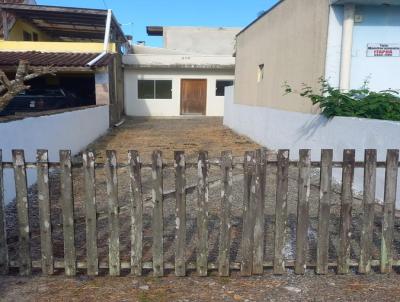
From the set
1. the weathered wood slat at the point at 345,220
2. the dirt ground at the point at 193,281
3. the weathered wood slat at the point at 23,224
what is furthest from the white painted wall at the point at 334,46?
the weathered wood slat at the point at 23,224

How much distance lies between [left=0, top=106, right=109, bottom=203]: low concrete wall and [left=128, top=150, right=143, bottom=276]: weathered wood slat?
2.54 m

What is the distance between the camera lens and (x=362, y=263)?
3.28 m

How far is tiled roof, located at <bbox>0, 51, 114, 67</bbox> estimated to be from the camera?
1408cm

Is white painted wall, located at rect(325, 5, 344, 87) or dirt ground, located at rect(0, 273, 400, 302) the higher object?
white painted wall, located at rect(325, 5, 344, 87)

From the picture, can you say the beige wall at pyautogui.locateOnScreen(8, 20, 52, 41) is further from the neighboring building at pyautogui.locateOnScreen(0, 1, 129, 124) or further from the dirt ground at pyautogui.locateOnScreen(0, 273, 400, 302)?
the dirt ground at pyautogui.locateOnScreen(0, 273, 400, 302)

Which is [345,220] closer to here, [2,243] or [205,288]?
[205,288]

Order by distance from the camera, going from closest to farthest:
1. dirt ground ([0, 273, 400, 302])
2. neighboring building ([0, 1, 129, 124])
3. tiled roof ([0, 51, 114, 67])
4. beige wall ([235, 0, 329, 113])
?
dirt ground ([0, 273, 400, 302])
beige wall ([235, 0, 329, 113])
tiled roof ([0, 51, 114, 67])
neighboring building ([0, 1, 129, 124])

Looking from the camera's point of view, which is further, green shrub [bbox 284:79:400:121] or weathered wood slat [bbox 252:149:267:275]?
green shrub [bbox 284:79:400:121]

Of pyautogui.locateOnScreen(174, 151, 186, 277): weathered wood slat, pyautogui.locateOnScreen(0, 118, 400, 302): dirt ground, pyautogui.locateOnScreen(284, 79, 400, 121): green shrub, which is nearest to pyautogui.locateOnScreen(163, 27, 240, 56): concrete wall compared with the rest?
pyautogui.locateOnScreen(284, 79, 400, 121): green shrub

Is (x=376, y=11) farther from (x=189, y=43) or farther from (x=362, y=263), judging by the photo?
(x=189, y=43)

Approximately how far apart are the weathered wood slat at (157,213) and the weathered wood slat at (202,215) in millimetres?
310

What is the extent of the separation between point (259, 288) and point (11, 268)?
6.93 ft

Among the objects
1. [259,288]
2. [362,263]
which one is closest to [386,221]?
[362,263]

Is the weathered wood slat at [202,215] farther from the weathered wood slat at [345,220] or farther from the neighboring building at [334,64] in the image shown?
the neighboring building at [334,64]
